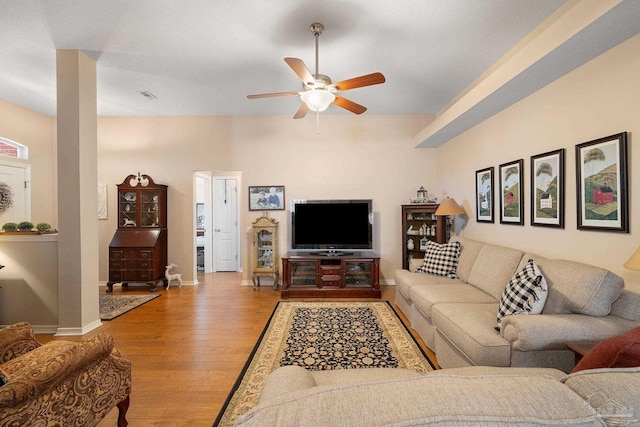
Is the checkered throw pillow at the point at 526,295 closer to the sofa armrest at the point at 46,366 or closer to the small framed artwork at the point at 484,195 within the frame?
the small framed artwork at the point at 484,195

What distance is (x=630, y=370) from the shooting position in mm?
658

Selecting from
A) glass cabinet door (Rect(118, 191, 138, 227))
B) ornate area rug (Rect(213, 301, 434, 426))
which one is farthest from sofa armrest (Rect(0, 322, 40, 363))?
glass cabinet door (Rect(118, 191, 138, 227))

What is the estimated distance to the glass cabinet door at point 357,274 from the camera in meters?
4.42

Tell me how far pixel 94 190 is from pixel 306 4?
302cm

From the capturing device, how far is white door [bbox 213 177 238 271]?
258 inches

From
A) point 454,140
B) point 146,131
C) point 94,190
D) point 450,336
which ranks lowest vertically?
point 450,336

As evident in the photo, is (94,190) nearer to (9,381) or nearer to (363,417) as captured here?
(9,381)

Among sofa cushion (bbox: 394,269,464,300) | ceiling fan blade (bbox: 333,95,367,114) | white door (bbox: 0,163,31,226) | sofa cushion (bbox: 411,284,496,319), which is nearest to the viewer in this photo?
sofa cushion (bbox: 411,284,496,319)

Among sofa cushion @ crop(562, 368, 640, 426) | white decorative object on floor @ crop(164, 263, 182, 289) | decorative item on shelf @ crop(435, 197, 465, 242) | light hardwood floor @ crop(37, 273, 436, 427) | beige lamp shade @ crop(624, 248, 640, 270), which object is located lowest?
light hardwood floor @ crop(37, 273, 436, 427)

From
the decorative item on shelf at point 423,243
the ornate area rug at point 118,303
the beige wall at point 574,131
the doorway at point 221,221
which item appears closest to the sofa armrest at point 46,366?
the ornate area rug at point 118,303

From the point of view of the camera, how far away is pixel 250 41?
2812 mm

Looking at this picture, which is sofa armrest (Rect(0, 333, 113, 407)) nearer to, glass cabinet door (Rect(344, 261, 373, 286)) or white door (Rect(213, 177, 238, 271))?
glass cabinet door (Rect(344, 261, 373, 286))

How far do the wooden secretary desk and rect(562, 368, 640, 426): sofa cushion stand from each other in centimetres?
532

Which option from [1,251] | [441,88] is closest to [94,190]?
[1,251]
